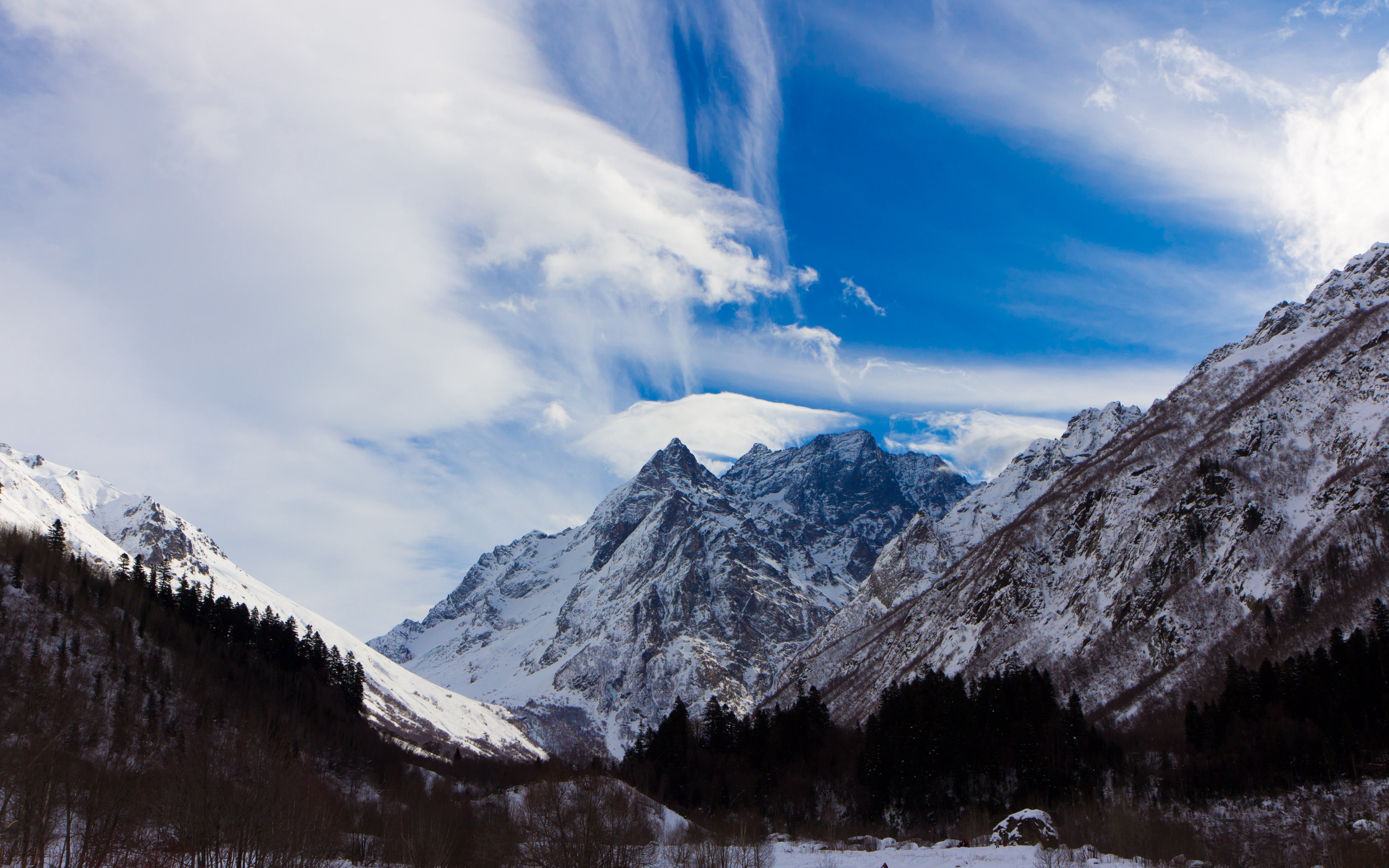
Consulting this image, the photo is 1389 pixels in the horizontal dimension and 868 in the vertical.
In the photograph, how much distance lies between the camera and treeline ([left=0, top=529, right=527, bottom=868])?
4966cm

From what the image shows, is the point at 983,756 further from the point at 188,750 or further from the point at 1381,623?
the point at 188,750

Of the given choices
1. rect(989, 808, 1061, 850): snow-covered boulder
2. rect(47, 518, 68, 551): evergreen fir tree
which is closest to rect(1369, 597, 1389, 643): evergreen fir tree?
rect(989, 808, 1061, 850): snow-covered boulder

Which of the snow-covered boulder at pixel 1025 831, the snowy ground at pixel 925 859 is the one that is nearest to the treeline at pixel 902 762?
the snow-covered boulder at pixel 1025 831

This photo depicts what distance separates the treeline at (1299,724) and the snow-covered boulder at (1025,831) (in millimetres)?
34751

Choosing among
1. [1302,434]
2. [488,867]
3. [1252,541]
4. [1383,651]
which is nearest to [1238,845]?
[1383,651]

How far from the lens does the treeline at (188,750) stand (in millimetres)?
49656

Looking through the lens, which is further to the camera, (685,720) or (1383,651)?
(685,720)

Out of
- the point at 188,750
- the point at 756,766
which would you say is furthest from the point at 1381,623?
the point at 188,750

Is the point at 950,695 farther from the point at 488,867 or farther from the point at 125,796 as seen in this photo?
the point at 125,796

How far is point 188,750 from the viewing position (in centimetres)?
8869

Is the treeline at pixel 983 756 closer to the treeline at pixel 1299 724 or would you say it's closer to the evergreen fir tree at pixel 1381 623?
the treeline at pixel 1299 724

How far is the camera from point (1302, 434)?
184 metres

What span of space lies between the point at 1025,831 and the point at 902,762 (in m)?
39.0

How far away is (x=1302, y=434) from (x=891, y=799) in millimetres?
140120
